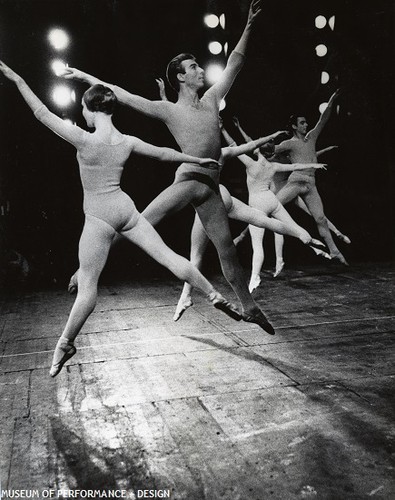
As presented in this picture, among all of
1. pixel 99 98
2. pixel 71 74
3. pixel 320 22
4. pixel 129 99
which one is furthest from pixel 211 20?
pixel 99 98

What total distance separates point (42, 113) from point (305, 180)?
5199 millimetres

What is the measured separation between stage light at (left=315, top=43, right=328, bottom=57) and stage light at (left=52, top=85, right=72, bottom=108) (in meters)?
4.36

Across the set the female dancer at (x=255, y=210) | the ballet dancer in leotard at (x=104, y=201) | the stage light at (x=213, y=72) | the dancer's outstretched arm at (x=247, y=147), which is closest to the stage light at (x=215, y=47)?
the stage light at (x=213, y=72)

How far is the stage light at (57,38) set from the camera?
347 inches

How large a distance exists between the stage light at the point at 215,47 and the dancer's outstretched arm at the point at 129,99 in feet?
17.8

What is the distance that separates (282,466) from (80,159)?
209 centimetres

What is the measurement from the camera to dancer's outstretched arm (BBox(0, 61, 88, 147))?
3402 mm

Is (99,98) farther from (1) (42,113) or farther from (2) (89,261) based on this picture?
(2) (89,261)

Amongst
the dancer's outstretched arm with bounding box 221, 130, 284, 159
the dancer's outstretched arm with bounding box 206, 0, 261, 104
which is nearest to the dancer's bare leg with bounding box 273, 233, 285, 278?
the dancer's outstretched arm with bounding box 221, 130, 284, 159

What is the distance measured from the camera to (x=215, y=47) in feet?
30.3

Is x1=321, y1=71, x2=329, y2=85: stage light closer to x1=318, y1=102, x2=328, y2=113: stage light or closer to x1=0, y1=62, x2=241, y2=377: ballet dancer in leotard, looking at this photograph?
x1=318, y1=102, x2=328, y2=113: stage light

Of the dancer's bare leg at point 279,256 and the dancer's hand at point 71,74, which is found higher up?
the dancer's hand at point 71,74

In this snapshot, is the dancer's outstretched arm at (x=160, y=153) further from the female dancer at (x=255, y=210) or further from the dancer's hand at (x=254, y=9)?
the dancer's hand at (x=254, y=9)

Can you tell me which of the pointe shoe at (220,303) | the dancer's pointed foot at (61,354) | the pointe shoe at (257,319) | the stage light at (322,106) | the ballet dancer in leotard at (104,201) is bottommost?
the dancer's pointed foot at (61,354)
